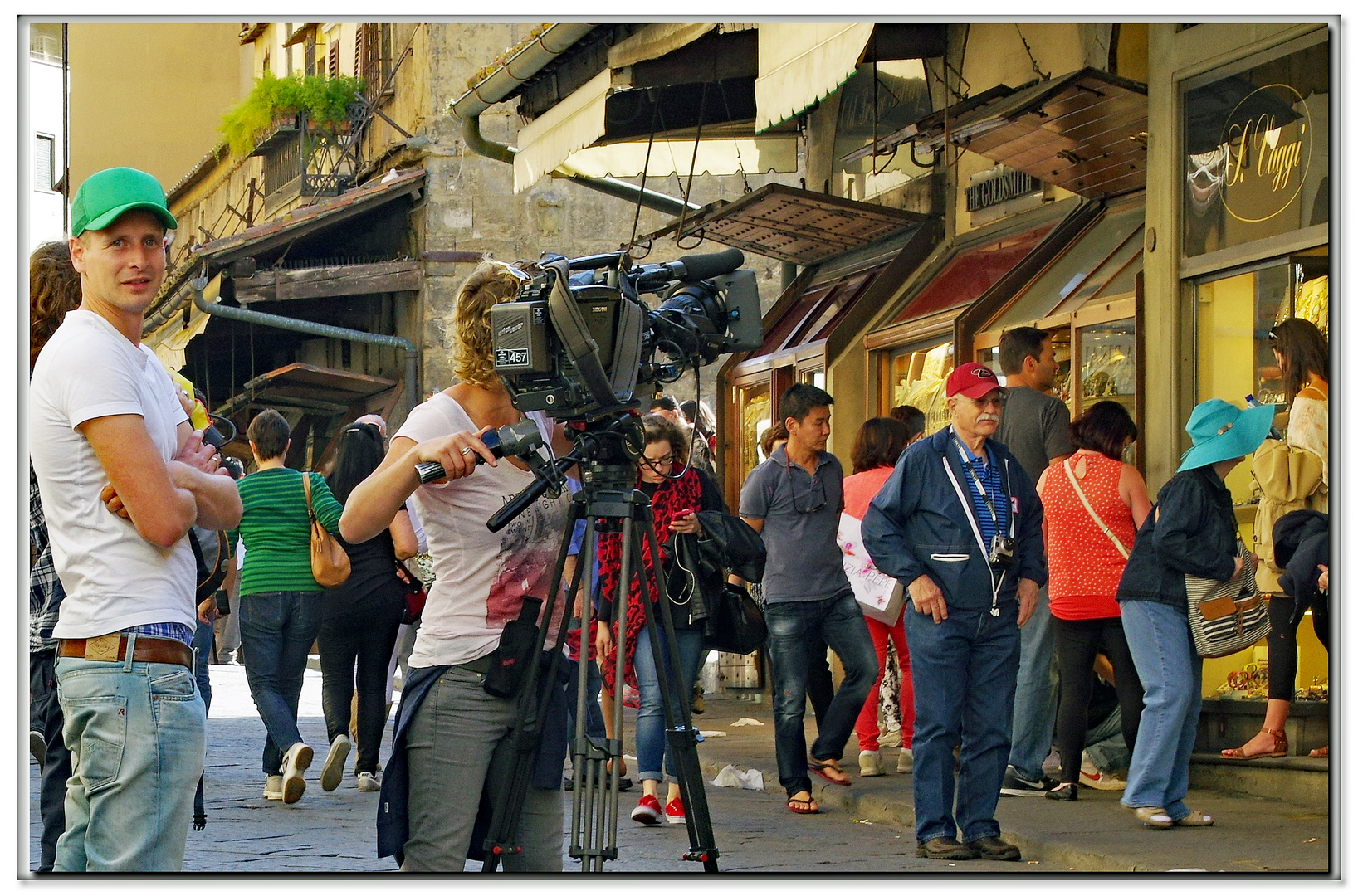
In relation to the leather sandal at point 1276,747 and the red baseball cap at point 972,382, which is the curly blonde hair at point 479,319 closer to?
the red baseball cap at point 972,382

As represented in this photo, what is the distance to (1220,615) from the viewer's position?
6.47 m

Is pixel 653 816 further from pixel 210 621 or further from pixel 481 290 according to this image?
pixel 481 290

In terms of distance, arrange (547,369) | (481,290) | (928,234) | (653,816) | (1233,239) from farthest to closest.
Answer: (928,234), (1233,239), (653,816), (481,290), (547,369)

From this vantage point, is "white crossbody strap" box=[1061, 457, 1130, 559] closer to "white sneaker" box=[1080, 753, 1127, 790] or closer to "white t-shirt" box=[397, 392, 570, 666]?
"white sneaker" box=[1080, 753, 1127, 790]

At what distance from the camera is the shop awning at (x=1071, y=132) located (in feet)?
26.7

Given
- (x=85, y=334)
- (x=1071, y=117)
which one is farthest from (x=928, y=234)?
(x=85, y=334)

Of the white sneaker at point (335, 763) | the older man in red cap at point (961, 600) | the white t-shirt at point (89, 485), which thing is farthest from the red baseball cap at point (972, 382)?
the white t-shirt at point (89, 485)

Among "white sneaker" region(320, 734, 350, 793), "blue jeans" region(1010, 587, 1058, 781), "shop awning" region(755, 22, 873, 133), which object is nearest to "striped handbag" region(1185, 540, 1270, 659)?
"blue jeans" region(1010, 587, 1058, 781)

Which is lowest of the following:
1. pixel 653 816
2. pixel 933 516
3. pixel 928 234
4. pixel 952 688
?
pixel 653 816

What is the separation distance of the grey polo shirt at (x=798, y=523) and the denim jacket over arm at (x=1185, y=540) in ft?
5.04

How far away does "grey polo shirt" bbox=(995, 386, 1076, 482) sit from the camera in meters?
7.68

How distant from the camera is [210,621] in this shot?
7961mm

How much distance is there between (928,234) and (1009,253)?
3.92ft

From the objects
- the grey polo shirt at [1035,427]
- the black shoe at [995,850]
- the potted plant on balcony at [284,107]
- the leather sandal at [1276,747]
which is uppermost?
the potted plant on balcony at [284,107]
